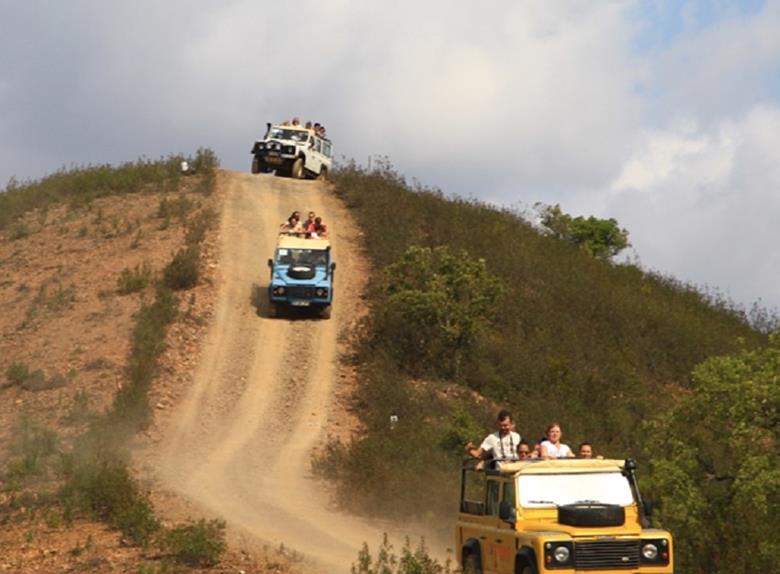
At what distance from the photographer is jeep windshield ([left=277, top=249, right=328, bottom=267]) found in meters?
32.8

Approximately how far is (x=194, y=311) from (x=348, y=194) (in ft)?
40.2

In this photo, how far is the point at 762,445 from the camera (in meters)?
15.4

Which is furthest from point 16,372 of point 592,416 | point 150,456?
point 592,416

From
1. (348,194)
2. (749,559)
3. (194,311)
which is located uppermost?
(348,194)

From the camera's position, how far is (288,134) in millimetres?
47000

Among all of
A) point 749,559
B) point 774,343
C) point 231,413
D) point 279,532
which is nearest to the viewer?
point 749,559

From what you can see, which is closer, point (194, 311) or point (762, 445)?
point (762, 445)

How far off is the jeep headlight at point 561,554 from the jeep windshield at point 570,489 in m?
0.94

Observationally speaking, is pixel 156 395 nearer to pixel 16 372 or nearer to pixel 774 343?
pixel 16 372

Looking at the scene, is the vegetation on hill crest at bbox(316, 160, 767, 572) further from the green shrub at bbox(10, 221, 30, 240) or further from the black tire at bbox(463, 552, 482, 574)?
the green shrub at bbox(10, 221, 30, 240)

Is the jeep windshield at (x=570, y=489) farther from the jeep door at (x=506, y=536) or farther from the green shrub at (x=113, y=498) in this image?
the green shrub at (x=113, y=498)

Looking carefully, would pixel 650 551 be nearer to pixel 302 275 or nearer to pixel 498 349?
pixel 498 349

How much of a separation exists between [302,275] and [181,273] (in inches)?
146

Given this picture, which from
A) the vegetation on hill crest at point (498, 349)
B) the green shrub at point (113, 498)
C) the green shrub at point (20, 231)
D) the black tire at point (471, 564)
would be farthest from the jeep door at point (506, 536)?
the green shrub at point (20, 231)
